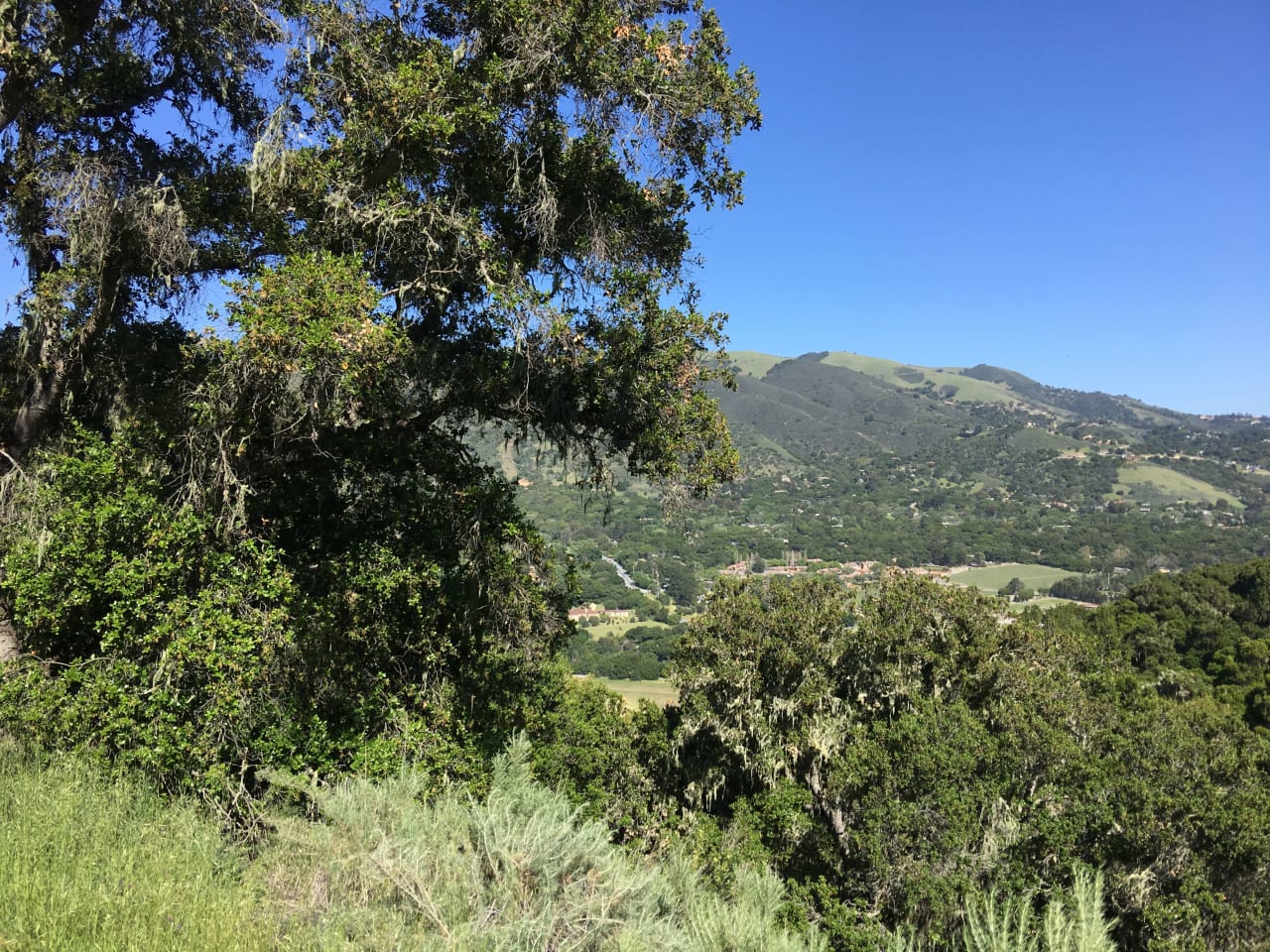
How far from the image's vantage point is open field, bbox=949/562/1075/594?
94.2 meters

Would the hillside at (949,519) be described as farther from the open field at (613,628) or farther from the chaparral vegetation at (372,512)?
the chaparral vegetation at (372,512)

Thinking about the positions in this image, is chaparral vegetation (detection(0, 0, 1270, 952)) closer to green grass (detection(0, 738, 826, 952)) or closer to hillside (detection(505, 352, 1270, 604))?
green grass (detection(0, 738, 826, 952))

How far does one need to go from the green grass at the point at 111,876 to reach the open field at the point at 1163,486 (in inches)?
7896

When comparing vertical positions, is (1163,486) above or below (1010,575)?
above

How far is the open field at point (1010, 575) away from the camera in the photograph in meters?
94.2

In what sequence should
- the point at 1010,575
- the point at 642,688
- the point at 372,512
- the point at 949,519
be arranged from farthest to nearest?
the point at 949,519 < the point at 1010,575 < the point at 642,688 < the point at 372,512

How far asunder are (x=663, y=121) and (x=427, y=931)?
18.7ft

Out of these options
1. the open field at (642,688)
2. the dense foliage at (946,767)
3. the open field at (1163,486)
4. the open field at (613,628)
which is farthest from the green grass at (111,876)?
the open field at (1163,486)

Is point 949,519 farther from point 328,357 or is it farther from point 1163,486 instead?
point 328,357

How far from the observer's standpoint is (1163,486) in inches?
6875

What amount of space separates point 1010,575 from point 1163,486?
106 m

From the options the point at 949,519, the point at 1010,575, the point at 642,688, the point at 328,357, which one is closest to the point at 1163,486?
the point at 949,519

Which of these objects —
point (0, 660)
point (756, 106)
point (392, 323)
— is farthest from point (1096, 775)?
point (0, 660)

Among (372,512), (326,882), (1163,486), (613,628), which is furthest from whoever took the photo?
(1163,486)
